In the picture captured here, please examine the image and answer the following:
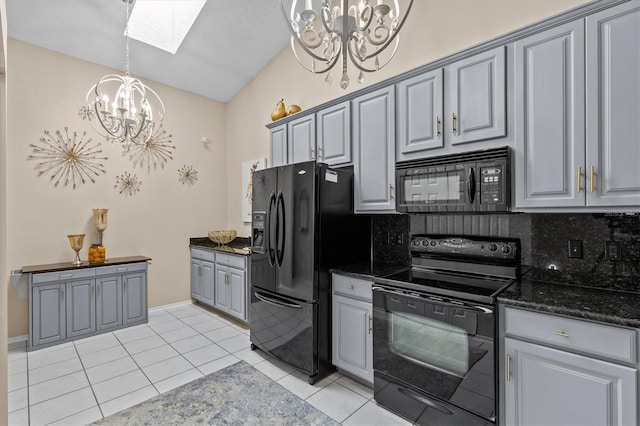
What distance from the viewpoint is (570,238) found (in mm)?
1960

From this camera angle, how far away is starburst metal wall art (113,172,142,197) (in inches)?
158

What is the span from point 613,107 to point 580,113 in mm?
131

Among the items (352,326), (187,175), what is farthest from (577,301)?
(187,175)

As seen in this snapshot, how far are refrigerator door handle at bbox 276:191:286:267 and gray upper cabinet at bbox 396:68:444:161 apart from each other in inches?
42.2

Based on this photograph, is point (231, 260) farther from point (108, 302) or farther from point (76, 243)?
point (76, 243)

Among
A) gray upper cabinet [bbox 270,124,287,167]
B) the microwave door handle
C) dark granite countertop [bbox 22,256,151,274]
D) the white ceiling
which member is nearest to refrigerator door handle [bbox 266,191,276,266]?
gray upper cabinet [bbox 270,124,287,167]

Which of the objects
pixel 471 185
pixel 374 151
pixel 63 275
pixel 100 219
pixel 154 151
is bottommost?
pixel 63 275

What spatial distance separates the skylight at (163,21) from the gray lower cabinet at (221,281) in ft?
8.63

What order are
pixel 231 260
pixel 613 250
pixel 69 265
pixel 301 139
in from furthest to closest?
pixel 231 260, pixel 69 265, pixel 301 139, pixel 613 250

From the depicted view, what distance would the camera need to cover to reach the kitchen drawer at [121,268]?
3577mm

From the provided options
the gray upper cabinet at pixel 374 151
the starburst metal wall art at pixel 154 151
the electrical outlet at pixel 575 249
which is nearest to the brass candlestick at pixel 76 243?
the starburst metal wall art at pixel 154 151

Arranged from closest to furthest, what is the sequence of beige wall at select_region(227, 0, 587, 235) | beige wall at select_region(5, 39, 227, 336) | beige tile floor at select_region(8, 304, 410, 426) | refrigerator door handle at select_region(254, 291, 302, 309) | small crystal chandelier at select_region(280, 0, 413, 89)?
small crystal chandelier at select_region(280, 0, 413, 89)
beige tile floor at select_region(8, 304, 410, 426)
beige wall at select_region(227, 0, 587, 235)
refrigerator door handle at select_region(254, 291, 302, 309)
beige wall at select_region(5, 39, 227, 336)

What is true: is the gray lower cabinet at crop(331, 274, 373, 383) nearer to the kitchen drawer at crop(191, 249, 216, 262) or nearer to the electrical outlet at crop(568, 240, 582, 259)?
the electrical outlet at crop(568, 240, 582, 259)

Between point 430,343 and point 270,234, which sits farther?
point 270,234
